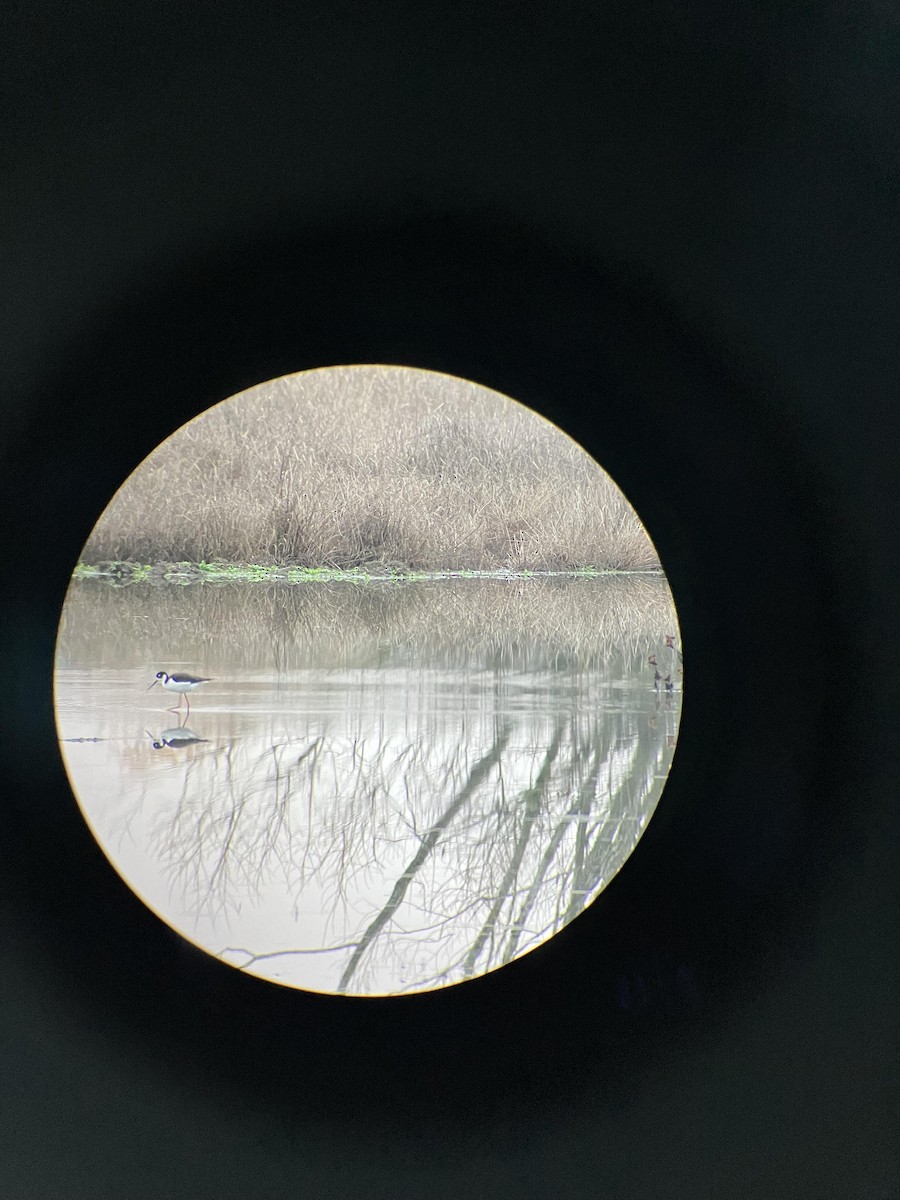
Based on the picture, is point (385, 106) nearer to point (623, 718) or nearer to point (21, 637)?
point (21, 637)

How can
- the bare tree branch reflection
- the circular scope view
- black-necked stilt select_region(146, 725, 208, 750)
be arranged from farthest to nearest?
black-necked stilt select_region(146, 725, 208, 750)
the circular scope view
the bare tree branch reflection

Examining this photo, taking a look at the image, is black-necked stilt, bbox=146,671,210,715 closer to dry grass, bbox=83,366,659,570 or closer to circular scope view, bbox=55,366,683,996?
circular scope view, bbox=55,366,683,996

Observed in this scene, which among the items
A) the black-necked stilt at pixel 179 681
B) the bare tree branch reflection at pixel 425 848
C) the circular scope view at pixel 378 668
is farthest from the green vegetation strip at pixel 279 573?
the bare tree branch reflection at pixel 425 848

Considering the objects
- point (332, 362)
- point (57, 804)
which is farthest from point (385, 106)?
point (57, 804)

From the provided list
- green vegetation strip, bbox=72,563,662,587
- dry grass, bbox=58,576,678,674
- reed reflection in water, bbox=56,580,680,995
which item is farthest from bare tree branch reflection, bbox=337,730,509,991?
green vegetation strip, bbox=72,563,662,587

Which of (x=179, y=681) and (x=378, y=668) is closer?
(x=179, y=681)

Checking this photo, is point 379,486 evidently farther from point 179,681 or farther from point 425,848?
point 425,848

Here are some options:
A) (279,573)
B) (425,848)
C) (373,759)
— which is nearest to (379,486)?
(279,573)
